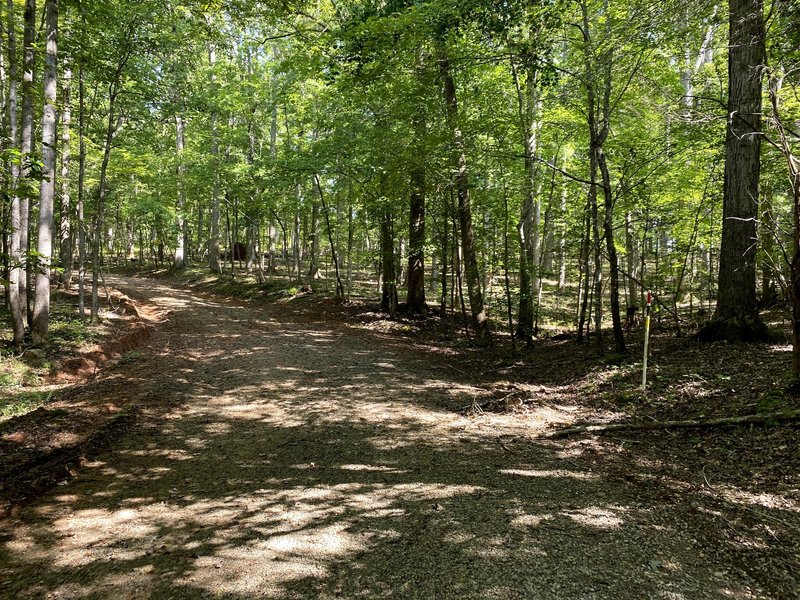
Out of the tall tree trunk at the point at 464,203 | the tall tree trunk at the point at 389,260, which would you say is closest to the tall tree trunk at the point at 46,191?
the tall tree trunk at the point at 464,203

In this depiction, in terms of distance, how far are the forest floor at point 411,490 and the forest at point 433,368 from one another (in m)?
0.03

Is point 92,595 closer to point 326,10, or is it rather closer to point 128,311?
point 128,311

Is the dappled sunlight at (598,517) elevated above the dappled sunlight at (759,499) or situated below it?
below

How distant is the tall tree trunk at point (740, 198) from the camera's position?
6812 millimetres

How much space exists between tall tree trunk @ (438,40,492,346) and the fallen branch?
6.14 meters

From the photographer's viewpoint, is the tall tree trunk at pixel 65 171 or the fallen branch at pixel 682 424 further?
the tall tree trunk at pixel 65 171

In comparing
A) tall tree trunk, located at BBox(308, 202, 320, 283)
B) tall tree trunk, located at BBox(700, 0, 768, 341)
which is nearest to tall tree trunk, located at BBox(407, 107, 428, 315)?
tall tree trunk, located at BBox(700, 0, 768, 341)

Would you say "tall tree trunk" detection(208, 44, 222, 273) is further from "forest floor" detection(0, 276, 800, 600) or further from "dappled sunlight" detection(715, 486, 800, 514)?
"dappled sunlight" detection(715, 486, 800, 514)

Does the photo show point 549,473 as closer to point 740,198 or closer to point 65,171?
point 740,198

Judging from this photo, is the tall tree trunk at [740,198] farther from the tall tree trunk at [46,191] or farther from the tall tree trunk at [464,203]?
the tall tree trunk at [46,191]

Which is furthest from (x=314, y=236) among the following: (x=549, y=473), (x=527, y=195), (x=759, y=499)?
(x=759, y=499)

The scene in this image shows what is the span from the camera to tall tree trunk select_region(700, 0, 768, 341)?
6.81 m

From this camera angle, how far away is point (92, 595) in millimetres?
2867

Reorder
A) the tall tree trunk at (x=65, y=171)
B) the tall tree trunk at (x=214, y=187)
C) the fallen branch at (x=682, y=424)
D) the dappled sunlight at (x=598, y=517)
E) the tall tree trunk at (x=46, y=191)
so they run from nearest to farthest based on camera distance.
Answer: the dappled sunlight at (x=598, y=517) < the fallen branch at (x=682, y=424) < the tall tree trunk at (x=46, y=191) < the tall tree trunk at (x=65, y=171) < the tall tree trunk at (x=214, y=187)
